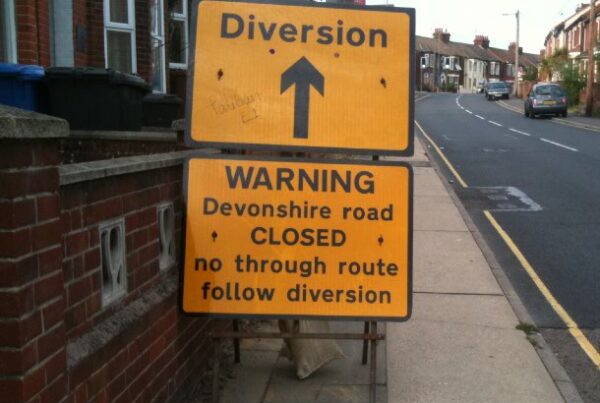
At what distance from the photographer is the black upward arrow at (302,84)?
4230 millimetres

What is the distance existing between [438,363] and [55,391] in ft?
10.4

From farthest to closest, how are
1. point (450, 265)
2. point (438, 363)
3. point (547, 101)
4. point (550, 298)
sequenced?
1. point (547, 101)
2. point (450, 265)
3. point (550, 298)
4. point (438, 363)

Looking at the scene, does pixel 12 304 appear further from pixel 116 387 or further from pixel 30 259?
pixel 116 387

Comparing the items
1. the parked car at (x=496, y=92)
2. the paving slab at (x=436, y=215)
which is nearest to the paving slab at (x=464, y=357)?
the paving slab at (x=436, y=215)

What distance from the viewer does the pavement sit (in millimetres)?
4652

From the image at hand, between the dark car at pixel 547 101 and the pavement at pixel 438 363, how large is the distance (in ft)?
109

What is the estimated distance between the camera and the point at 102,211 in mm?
3316

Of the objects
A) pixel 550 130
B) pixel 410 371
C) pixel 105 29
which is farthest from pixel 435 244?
pixel 550 130

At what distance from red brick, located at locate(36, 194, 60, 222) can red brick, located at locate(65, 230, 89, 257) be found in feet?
0.83

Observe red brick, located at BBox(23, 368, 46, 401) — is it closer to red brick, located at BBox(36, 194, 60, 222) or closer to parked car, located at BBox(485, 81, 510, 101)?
red brick, located at BBox(36, 194, 60, 222)

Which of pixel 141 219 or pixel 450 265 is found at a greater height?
pixel 141 219

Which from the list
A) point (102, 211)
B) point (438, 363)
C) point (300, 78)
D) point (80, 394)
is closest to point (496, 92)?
point (438, 363)

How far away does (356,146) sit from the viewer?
4.22 metres

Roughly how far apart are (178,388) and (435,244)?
5.57 m
